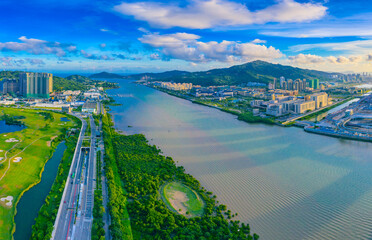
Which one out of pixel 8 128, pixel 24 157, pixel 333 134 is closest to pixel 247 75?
pixel 333 134

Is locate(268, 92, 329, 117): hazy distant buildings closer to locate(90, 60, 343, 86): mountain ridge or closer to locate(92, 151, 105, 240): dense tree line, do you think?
locate(92, 151, 105, 240): dense tree line

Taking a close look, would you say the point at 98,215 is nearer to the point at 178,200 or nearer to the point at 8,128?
the point at 178,200

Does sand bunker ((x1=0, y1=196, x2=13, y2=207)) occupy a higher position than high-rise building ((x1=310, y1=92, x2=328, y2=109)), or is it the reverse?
high-rise building ((x1=310, y1=92, x2=328, y2=109))

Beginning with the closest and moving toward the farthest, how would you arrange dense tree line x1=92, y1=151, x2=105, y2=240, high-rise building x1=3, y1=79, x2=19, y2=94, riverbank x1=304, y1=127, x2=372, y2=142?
1. dense tree line x1=92, y1=151, x2=105, y2=240
2. riverbank x1=304, y1=127, x2=372, y2=142
3. high-rise building x1=3, y1=79, x2=19, y2=94

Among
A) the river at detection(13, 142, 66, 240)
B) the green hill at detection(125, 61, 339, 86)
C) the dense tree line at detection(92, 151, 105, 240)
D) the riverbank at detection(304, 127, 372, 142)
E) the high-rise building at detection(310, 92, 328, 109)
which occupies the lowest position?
the river at detection(13, 142, 66, 240)

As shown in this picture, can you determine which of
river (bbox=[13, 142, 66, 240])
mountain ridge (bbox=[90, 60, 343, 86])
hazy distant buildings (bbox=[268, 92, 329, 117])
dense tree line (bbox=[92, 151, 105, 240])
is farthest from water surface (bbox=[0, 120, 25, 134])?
mountain ridge (bbox=[90, 60, 343, 86])

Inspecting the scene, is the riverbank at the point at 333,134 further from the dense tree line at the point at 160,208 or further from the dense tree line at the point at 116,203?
the dense tree line at the point at 116,203

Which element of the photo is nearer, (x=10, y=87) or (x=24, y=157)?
(x=24, y=157)

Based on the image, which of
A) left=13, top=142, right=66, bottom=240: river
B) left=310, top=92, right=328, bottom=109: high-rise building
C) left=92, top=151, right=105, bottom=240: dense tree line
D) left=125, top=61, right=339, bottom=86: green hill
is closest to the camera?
left=92, top=151, right=105, bottom=240: dense tree line
